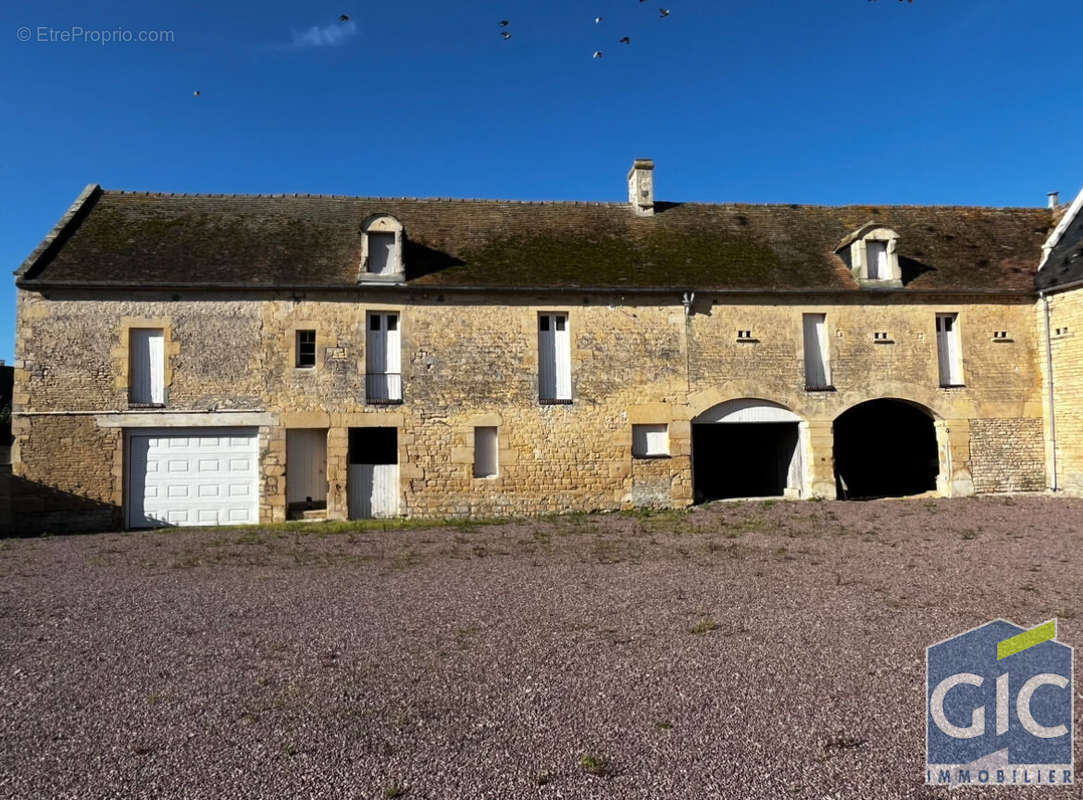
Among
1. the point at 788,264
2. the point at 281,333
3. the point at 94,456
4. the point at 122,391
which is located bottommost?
the point at 94,456

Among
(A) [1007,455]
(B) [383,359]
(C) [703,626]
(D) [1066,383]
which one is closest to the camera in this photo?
(C) [703,626]

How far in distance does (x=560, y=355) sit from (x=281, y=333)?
5.56 m

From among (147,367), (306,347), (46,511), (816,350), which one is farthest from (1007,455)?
(46,511)

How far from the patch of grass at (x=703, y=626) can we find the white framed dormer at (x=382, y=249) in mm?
10055

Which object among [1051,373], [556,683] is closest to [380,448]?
[556,683]

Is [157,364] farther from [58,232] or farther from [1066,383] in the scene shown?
[1066,383]

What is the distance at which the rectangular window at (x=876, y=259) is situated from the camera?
15.4m

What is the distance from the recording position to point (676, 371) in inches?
578

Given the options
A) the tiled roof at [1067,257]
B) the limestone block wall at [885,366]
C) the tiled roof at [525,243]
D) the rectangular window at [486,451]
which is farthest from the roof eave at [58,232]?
the tiled roof at [1067,257]

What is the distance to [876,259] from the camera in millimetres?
15570

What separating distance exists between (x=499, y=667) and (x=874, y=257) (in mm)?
14029

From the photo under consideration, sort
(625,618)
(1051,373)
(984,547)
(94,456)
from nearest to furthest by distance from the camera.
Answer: (625,618) → (984,547) → (94,456) → (1051,373)

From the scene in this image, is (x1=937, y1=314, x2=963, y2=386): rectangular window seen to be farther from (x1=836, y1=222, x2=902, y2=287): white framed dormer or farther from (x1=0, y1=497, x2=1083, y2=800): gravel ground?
(x1=0, y1=497, x2=1083, y2=800): gravel ground

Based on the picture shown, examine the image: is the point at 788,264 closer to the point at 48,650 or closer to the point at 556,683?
the point at 556,683
